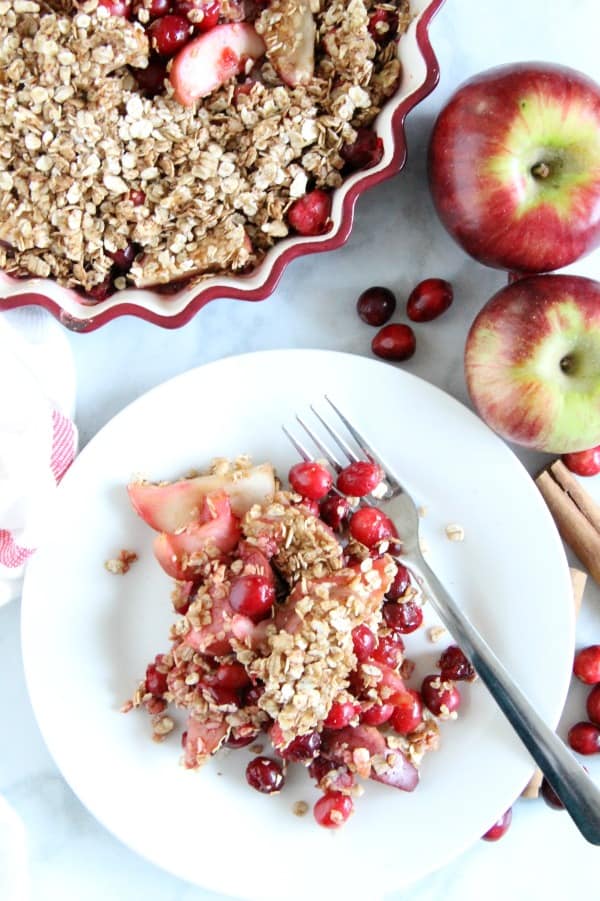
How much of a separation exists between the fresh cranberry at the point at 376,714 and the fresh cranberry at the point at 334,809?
0.33 feet

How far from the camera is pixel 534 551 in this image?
3.58ft

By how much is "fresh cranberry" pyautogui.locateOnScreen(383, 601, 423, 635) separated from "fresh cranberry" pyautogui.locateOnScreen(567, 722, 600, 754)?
0.84ft

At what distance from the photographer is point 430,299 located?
3.72ft

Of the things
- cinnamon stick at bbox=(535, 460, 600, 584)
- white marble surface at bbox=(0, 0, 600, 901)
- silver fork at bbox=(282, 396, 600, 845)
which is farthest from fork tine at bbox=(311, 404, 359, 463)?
cinnamon stick at bbox=(535, 460, 600, 584)

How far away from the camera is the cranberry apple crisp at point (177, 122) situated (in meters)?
0.98

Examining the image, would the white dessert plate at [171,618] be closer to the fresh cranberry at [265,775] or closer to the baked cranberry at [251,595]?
the fresh cranberry at [265,775]

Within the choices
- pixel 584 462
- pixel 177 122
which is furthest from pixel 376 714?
pixel 177 122

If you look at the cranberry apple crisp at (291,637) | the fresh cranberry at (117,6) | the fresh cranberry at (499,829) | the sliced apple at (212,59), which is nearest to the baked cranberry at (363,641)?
the cranberry apple crisp at (291,637)

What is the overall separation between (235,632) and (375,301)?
17.2 inches

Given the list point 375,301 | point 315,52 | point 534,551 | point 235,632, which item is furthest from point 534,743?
point 315,52

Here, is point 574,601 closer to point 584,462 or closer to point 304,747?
point 584,462

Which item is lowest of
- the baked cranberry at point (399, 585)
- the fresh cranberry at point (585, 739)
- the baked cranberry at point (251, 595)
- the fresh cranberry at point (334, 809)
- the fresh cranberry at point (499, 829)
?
the fresh cranberry at point (499, 829)

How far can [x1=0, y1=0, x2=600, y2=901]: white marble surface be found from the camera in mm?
1158

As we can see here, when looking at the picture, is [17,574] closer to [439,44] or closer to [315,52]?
[315,52]
